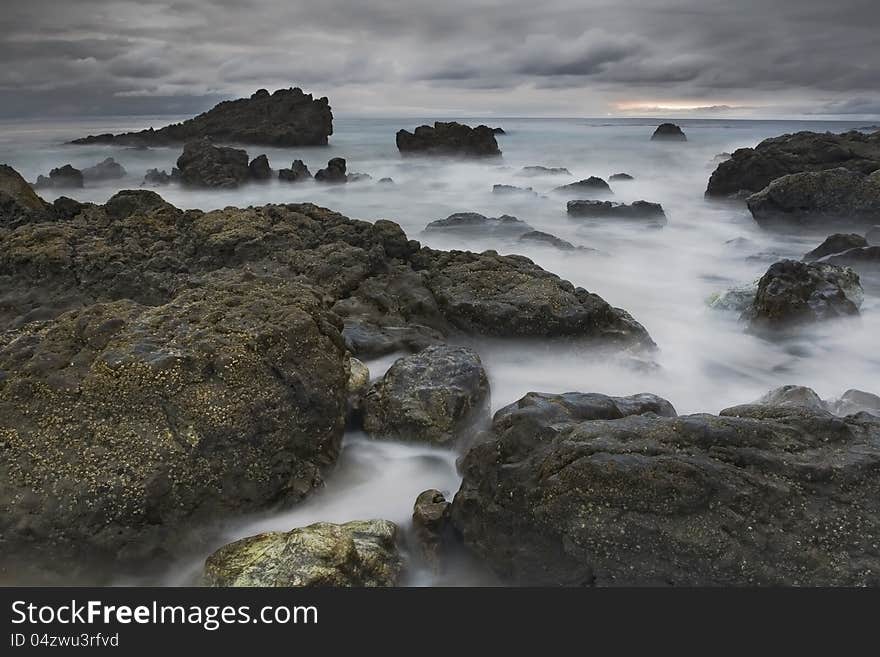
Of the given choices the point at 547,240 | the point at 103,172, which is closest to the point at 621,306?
the point at 547,240

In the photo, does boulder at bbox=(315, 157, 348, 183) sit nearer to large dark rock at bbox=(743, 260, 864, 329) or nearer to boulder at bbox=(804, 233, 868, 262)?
boulder at bbox=(804, 233, 868, 262)

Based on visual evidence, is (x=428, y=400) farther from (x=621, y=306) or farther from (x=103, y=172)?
(x=103, y=172)

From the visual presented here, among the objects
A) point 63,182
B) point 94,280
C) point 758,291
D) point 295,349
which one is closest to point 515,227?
point 758,291

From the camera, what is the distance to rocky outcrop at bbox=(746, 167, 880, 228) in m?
16.0

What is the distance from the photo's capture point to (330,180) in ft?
89.6

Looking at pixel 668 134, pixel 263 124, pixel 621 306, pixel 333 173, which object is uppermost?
pixel 263 124

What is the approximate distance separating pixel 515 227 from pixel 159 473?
1281cm

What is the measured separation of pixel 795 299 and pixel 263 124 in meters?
41.6

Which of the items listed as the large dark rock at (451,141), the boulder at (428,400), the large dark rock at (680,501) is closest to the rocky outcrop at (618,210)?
the boulder at (428,400)

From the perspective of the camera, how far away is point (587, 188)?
25.6 metres

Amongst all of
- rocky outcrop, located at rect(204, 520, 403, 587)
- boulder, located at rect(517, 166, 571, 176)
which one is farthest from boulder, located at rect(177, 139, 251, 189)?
rocky outcrop, located at rect(204, 520, 403, 587)

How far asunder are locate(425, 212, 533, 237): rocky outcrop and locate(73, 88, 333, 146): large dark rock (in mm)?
30446

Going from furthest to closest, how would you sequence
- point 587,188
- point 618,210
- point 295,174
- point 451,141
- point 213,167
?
point 451,141
point 295,174
point 587,188
point 213,167
point 618,210

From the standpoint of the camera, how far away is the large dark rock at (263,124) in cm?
4316
